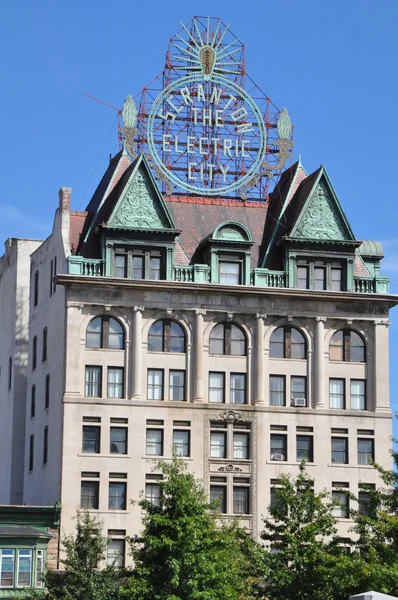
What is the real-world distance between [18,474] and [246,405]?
2011 centimetres

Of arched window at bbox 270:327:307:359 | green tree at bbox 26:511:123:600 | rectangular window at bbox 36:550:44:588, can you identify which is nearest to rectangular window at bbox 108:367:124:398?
arched window at bbox 270:327:307:359

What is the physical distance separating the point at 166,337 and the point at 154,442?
23.1 feet

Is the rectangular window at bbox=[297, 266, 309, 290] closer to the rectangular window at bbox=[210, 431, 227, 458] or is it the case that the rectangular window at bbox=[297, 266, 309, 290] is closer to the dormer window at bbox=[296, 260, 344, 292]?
the dormer window at bbox=[296, 260, 344, 292]

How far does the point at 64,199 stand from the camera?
12269 cm

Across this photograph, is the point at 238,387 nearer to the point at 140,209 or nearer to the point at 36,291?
the point at 140,209

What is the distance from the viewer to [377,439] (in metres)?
121

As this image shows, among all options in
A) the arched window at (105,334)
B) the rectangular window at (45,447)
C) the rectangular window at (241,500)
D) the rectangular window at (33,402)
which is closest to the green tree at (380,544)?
the rectangular window at (241,500)

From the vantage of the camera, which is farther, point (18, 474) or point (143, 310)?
point (18, 474)

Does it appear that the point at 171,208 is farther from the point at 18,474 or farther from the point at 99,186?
the point at 18,474

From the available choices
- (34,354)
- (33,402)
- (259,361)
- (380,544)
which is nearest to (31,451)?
(33,402)

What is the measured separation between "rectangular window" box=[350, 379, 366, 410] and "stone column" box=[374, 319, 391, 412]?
0.73 metres

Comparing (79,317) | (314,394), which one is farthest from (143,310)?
(314,394)

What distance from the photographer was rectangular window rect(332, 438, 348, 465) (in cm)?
12006

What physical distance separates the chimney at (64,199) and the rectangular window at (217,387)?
596 inches
